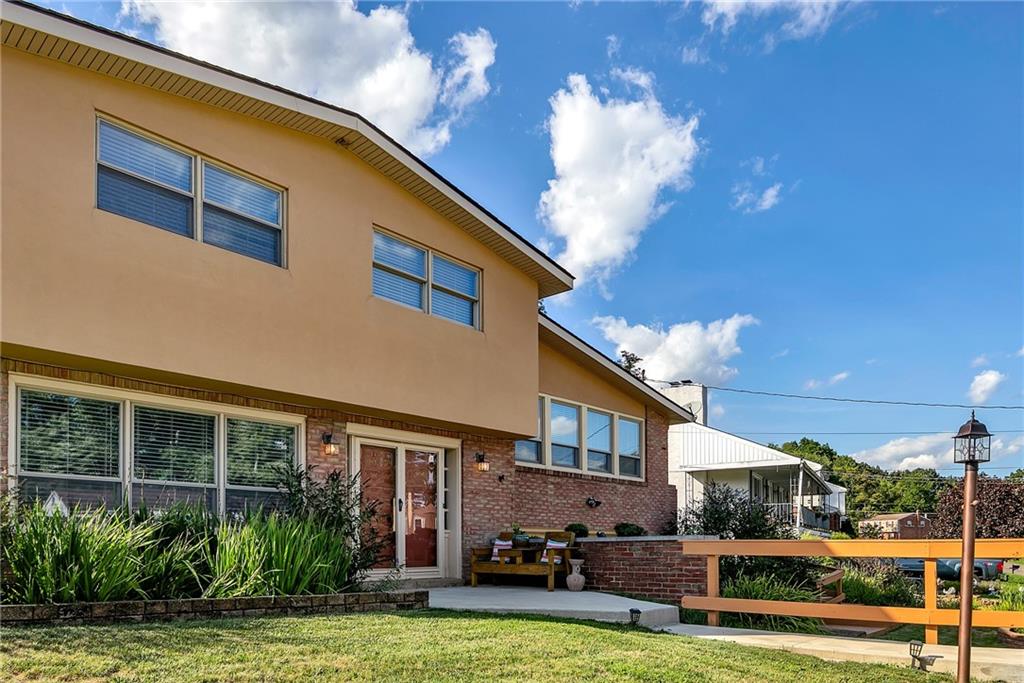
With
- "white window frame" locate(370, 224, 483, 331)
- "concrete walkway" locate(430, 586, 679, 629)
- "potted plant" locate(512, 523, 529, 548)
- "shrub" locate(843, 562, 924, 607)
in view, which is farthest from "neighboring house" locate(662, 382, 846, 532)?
"concrete walkway" locate(430, 586, 679, 629)

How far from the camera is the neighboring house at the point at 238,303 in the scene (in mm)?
9195

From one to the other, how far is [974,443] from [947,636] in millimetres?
4387

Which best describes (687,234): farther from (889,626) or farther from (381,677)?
(381,677)

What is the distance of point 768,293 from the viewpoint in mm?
22484

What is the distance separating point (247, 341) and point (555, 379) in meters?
8.70

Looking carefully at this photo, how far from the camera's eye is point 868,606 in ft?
32.6

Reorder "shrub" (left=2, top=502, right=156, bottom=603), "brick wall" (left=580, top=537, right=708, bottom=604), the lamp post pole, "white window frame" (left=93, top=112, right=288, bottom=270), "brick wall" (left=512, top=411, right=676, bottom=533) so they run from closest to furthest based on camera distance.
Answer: the lamp post pole < "shrub" (left=2, top=502, right=156, bottom=603) < "white window frame" (left=93, top=112, right=288, bottom=270) < "brick wall" (left=580, top=537, right=708, bottom=604) < "brick wall" (left=512, top=411, right=676, bottom=533)

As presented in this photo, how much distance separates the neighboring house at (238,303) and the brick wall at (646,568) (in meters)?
2.41

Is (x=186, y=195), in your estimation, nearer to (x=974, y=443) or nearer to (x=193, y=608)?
(x=193, y=608)

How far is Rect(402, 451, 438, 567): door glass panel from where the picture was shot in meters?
14.2

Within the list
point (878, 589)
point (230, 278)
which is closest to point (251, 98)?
point (230, 278)

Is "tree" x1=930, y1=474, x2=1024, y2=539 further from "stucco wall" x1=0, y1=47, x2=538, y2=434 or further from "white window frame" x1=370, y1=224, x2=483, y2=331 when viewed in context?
"white window frame" x1=370, y1=224, x2=483, y2=331

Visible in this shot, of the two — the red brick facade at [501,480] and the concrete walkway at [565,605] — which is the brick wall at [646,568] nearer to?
the concrete walkway at [565,605]

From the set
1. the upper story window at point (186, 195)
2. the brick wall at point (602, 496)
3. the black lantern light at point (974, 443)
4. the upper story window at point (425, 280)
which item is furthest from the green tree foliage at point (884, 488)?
the black lantern light at point (974, 443)
